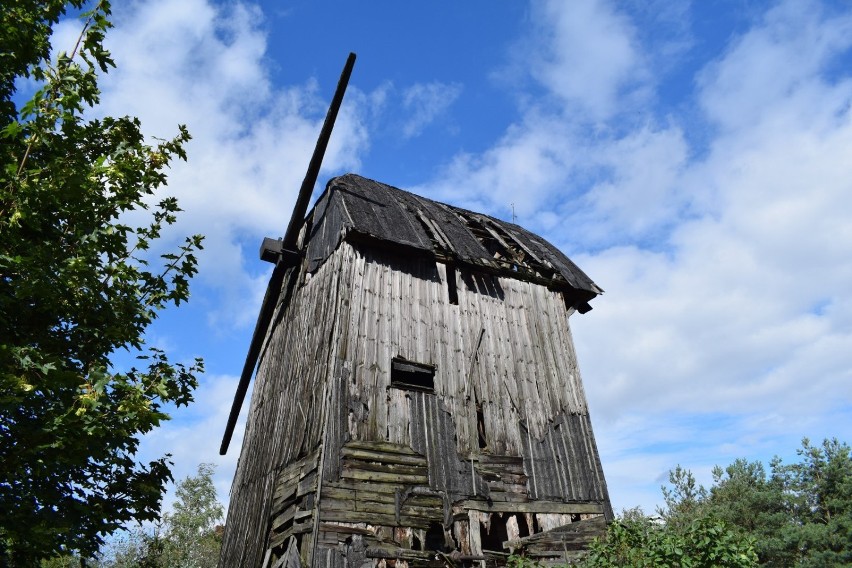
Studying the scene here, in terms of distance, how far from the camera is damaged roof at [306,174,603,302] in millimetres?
14643

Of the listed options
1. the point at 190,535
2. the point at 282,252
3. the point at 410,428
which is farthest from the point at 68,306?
the point at 190,535

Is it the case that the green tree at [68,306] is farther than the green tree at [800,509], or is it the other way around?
the green tree at [800,509]

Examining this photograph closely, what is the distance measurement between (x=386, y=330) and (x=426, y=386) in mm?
1674

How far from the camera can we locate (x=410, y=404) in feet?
41.8

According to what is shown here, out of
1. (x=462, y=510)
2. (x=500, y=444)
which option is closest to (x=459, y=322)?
(x=500, y=444)

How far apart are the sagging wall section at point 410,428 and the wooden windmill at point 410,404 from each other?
1.5 inches

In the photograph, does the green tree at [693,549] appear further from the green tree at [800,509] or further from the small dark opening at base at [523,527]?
the green tree at [800,509]

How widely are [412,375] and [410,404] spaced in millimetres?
856

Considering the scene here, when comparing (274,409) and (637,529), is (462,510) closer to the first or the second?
(637,529)

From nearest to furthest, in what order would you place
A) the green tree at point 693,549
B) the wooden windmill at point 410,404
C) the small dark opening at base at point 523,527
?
1. the green tree at point 693,549
2. the wooden windmill at point 410,404
3. the small dark opening at base at point 523,527

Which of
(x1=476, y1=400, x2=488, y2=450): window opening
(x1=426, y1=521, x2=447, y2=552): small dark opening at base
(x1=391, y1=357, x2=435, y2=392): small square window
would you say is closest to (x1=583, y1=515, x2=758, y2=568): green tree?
(x1=426, y1=521, x2=447, y2=552): small dark opening at base

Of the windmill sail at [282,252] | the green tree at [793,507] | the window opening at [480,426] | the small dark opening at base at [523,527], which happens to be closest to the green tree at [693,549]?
the small dark opening at base at [523,527]

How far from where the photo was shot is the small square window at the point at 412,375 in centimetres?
1302

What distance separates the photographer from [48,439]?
7.04 meters
